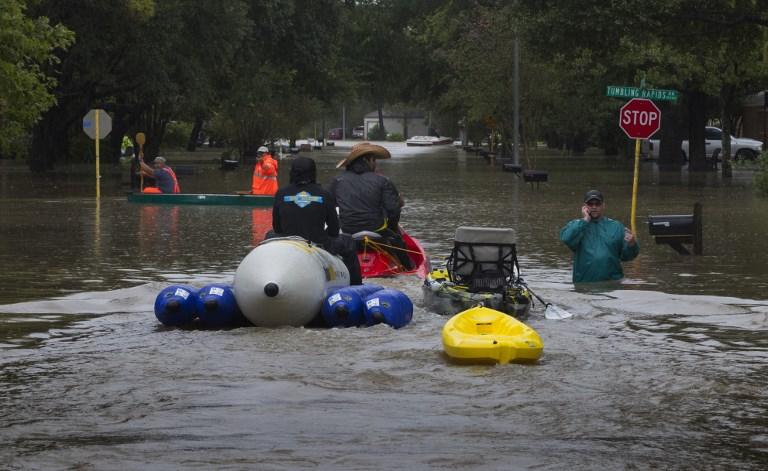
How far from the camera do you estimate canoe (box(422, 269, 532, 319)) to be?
45.9ft

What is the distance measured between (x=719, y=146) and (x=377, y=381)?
59.4 m

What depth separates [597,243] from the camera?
16.8 meters

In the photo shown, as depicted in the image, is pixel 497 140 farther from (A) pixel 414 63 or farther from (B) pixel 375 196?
(B) pixel 375 196

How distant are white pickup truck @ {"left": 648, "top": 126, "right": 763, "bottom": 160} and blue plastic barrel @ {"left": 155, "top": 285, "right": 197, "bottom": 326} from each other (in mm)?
48541

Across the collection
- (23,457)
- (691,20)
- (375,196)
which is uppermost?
(691,20)

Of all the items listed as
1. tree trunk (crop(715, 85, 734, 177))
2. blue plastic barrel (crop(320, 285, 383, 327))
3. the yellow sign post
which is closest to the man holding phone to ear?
blue plastic barrel (crop(320, 285, 383, 327))

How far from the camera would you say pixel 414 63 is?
3612 inches

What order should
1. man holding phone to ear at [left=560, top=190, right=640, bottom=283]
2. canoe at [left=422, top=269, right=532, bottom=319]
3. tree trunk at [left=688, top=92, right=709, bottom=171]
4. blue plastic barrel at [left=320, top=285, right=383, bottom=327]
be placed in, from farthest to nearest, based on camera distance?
tree trunk at [left=688, top=92, right=709, bottom=171]
man holding phone to ear at [left=560, top=190, right=640, bottom=283]
canoe at [left=422, top=269, right=532, bottom=319]
blue plastic barrel at [left=320, top=285, right=383, bottom=327]

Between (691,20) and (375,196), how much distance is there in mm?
17730

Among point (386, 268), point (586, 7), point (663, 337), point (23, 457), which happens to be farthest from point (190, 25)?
point (23, 457)

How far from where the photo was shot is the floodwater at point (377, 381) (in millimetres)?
8359

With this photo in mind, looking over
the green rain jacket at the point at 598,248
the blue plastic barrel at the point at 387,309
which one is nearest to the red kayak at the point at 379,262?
the green rain jacket at the point at 598,248

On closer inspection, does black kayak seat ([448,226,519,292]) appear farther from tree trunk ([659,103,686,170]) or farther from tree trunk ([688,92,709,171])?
tree trunk ([659,103,686,170])

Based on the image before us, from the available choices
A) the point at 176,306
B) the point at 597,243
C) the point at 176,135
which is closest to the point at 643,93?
the point at 597,243
